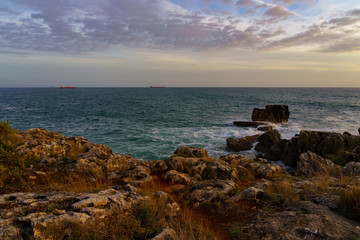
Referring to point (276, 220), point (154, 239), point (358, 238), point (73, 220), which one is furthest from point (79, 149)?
point (358, 238)

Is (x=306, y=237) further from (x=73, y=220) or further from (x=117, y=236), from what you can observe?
(x=73, y=220)

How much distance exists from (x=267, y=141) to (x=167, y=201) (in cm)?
1811

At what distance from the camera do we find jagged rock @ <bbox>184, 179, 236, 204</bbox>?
6812 millimetres

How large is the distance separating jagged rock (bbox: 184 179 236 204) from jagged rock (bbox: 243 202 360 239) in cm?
193

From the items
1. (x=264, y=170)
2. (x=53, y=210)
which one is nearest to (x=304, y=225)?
(x=53, y=210)

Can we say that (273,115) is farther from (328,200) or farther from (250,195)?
(328,200)

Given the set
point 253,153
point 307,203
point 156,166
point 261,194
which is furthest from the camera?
point 253,153

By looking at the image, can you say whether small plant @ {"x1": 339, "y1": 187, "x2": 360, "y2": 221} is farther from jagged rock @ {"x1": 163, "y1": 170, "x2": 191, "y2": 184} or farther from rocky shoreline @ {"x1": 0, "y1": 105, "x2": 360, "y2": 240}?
jagged rock @ {"x1": 163, "y1": 170, "x2": 191, "y2": 184}

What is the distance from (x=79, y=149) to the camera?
1162cm

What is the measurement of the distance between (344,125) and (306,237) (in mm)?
38633

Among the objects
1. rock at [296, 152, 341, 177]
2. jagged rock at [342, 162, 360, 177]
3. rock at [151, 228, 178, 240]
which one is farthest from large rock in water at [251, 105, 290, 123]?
rock at [151, 228, 178, 240]

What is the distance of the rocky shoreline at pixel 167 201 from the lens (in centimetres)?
382

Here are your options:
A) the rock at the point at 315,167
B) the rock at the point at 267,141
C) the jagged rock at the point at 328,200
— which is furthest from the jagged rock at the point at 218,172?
the rock at the point at 267,141

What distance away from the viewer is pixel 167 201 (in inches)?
237
